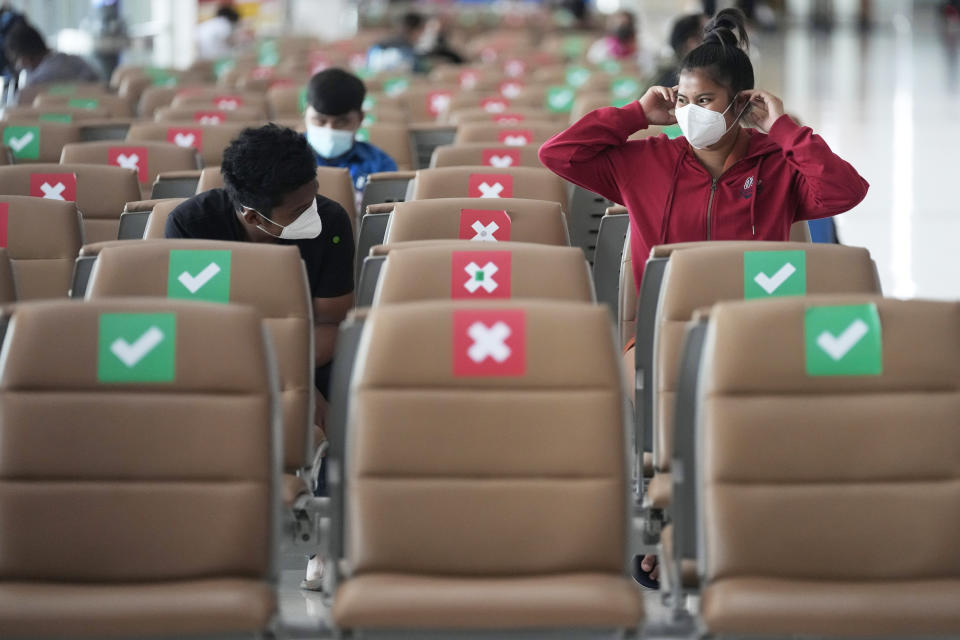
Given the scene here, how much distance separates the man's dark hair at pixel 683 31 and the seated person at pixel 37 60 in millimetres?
4692

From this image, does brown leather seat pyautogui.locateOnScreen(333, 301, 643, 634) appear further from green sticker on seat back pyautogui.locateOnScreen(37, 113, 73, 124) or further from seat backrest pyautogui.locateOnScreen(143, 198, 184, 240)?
green sticker on seat back pyautogui.locateOnScreen(37, 113, 73, 124)

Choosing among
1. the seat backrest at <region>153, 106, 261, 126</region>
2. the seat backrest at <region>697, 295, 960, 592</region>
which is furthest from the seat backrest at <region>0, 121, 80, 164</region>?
the seat backrest at <region>697, 295, 960, 592</region>

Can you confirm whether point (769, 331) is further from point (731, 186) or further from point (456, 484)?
point (731, 186)

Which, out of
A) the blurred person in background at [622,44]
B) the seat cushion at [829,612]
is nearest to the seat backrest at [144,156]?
the seat cushion at [829,612]

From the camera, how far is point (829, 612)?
2418 mm

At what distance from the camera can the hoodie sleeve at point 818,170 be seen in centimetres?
366

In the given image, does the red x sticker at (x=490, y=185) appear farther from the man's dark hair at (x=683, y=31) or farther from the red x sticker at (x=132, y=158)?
the man's dark hair at (x=683, y=31)

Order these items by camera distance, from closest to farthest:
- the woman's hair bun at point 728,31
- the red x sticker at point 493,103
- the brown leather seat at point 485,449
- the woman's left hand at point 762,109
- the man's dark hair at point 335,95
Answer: the brown leather seat at point 485,449 < the woman's left hand at point 762,109 < the woman's hair bun at point 728,31 < the man's dark hair at point 335,95 < the red x sticker at point 493,103

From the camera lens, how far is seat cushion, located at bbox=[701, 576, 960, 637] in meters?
2.40

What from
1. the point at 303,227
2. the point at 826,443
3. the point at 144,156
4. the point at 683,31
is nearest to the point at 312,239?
the point at 303,227

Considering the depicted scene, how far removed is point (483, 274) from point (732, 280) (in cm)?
56

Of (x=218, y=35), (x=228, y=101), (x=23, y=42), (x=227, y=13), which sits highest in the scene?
(x=227, y=13)

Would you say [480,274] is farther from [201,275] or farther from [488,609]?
[488,609]

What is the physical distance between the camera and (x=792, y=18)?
43.8 meters
